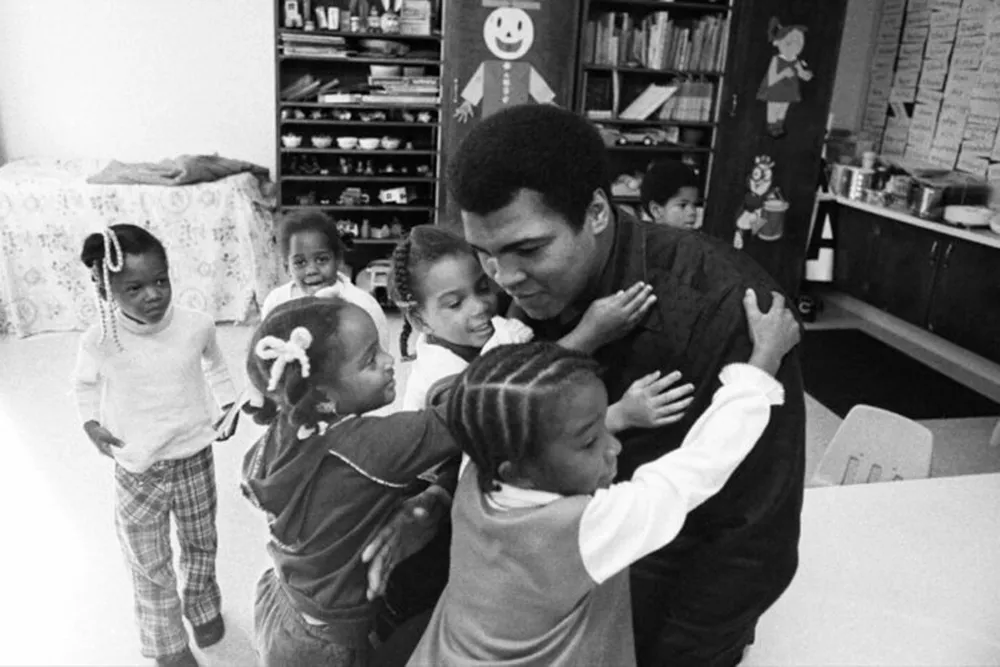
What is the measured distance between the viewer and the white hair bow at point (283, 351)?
130cm

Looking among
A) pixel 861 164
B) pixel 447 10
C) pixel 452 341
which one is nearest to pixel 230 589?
pixel 452 341

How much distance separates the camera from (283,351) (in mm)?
1303

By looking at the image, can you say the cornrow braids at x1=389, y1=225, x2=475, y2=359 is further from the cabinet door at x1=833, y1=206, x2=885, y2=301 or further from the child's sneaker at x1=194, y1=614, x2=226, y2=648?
the cabinet door at x1=833, y1=206, x2=885, y2=301

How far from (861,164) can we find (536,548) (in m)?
5.82

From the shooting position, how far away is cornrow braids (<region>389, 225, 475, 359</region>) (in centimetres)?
171

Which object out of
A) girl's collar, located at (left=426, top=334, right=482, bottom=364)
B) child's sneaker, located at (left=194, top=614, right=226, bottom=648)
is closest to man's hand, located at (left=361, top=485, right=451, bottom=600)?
girl's collar, located at (left=426, top=334, right=482, bottom=364)

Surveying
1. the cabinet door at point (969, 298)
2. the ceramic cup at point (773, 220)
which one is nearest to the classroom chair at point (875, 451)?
the cabinet door at point (969, 298)

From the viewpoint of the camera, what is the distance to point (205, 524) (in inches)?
88.7

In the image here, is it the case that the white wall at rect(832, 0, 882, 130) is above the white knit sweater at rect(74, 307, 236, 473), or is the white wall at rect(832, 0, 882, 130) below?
above

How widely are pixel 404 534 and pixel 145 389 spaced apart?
1073mm

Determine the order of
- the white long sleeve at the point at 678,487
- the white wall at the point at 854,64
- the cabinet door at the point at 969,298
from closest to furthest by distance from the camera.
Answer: the white long sleeve at the point at 678,487 → the cabinet door at the point at 969,298 → the white wall at the point at 854,64

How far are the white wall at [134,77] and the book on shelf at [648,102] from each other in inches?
95.8

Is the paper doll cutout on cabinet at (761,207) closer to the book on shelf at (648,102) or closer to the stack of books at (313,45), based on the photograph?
the book on shelf at (648,102)

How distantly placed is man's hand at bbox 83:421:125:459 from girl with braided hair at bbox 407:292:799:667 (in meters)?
1.26
